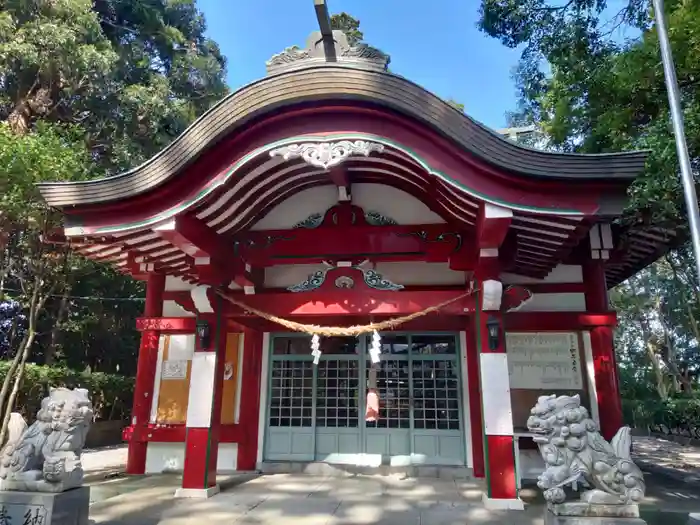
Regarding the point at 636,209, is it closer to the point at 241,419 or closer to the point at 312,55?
the point at 312,55

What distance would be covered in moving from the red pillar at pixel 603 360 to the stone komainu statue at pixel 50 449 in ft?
19.7

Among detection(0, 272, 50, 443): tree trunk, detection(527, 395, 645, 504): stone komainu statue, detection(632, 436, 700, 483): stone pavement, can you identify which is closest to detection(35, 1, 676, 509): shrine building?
detection(0, 272, 50, 443): tree trunk

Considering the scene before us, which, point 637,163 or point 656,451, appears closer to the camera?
point 637,163

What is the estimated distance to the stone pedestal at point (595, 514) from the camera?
355 cm

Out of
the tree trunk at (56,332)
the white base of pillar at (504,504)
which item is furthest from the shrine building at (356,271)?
the tree trunk at (56,332)

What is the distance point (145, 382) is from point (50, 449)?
3.57 meters

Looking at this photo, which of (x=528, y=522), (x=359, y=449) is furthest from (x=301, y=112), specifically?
(x=359, y=449)

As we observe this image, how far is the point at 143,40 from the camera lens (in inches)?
625

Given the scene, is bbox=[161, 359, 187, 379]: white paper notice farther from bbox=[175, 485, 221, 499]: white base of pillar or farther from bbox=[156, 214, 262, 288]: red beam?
bbox=[175, 485, 221, 499]: white base of pillar

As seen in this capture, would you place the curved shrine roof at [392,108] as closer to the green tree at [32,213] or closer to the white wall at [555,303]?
the green tree at [32,213]

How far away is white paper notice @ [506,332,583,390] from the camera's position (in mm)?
6742

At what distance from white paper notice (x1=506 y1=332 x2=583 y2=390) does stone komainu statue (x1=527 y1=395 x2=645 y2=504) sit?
2947 millimetres

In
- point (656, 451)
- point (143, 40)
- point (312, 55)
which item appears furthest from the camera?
point (143, 40)

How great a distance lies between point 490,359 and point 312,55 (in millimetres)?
3978
